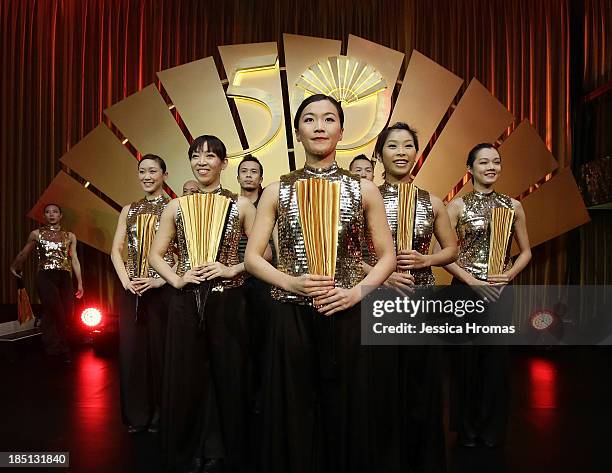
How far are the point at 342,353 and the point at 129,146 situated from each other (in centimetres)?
449

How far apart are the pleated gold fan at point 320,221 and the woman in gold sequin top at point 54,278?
11.3ft

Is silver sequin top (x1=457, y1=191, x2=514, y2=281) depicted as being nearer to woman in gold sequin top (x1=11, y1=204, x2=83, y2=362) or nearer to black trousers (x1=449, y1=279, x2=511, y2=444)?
black trousers (x1=449, y1=279, x2=511, y2=444)

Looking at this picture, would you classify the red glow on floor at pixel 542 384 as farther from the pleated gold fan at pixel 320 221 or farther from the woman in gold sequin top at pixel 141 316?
the pleated gold fan at pixel 320 221

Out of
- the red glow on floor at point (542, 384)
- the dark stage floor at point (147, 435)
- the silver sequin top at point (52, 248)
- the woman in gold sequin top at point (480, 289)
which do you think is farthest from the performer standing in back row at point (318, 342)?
the silver sequin top at point (52, 248)

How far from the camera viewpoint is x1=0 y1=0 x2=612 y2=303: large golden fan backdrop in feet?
16.6

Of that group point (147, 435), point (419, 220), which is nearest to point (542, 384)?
point (419, 220)

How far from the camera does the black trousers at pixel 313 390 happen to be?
1553 mm

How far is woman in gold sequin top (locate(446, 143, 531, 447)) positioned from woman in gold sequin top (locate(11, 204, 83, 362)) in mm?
3133

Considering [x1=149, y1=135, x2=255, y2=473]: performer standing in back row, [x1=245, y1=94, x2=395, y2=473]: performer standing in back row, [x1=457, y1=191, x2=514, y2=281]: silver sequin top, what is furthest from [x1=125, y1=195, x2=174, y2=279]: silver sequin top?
[x1=457, y1=191, x2=514, y2=281]: silver sequin top

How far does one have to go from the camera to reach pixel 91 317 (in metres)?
4.97

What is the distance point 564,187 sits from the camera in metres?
5.02

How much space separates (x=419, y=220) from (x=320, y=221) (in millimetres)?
778

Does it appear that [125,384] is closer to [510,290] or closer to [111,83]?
[510,290]

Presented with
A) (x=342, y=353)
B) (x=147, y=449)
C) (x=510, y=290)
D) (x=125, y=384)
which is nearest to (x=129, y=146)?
(x=125, y=384)
